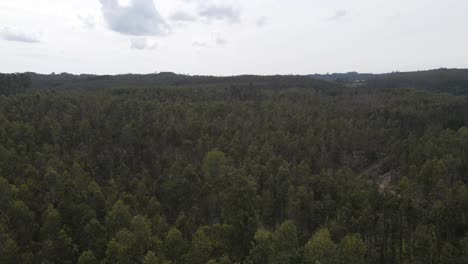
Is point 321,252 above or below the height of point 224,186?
above

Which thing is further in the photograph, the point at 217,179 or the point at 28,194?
the point at 217,179

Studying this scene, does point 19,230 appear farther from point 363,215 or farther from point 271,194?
point 363,215

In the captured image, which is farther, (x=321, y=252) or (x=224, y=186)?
(x=224, y=186)

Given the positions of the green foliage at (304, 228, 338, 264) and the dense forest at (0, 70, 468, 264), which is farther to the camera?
the dense forest at (0, 70, 468, 264)

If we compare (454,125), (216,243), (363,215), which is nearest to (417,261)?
(363,215)

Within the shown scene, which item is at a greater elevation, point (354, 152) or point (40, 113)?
point (40, 113)

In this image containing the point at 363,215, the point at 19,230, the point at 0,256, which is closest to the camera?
the point at 0,256

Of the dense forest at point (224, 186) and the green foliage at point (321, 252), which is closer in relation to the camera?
the green foliage at point (321, 252)

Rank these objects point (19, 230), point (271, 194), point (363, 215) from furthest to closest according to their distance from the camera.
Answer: point (271, 194), point (363, 215), point (19, 230)
